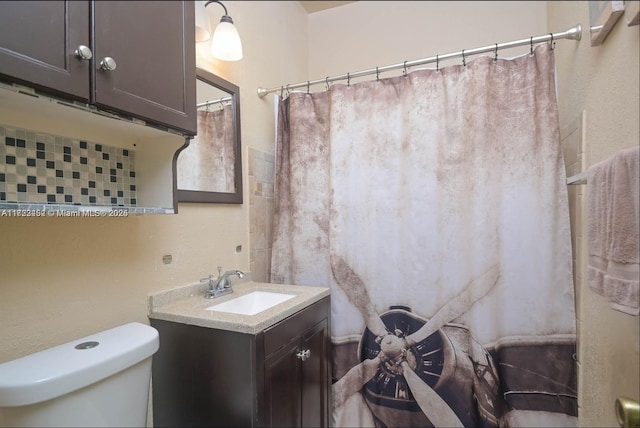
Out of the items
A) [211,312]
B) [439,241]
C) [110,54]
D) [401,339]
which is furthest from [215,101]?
[401,339]

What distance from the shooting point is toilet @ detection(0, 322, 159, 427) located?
0.70 meters

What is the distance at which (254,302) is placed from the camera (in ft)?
5.12

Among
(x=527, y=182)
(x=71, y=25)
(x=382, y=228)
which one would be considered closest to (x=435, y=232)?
(x=382, y=228)

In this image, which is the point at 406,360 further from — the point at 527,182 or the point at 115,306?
the point at 115,306

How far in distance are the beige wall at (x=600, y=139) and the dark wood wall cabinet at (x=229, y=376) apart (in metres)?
1.01

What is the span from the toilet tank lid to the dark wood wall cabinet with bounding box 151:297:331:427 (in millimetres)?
214

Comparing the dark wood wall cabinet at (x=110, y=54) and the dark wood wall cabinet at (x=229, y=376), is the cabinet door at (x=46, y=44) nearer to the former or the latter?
the dark wood wall cabinet at (x=110, y=54)

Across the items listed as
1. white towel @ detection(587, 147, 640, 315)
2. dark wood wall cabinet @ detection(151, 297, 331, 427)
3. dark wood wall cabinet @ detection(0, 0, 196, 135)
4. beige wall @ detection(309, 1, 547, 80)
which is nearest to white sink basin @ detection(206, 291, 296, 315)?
dark wood wall cabinet @ detection(151, 297, 331, 427)

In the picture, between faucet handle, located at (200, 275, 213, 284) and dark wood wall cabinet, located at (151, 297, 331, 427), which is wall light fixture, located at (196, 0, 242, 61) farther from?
dark wood wall cabinet, located at (151, 297, 331, 427)

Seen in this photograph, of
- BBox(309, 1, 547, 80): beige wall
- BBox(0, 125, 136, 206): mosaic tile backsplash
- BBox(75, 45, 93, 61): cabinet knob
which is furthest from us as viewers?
BBox(309, 1, 547, 80): beige wall

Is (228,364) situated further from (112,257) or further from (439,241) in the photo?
(439,241)

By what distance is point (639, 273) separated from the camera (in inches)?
23.1

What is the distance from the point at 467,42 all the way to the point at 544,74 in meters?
0.90

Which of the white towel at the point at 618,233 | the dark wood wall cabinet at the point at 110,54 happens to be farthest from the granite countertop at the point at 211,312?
the white towel at the point at 618,233
